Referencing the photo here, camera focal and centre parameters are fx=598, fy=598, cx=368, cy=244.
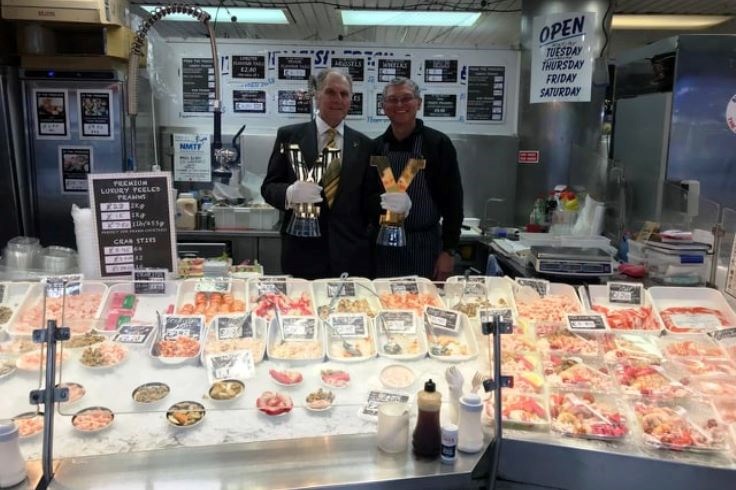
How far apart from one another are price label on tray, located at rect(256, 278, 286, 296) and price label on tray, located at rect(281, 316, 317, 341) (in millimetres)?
228

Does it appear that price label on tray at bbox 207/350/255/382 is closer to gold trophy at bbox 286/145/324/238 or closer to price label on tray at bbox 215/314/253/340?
price label on tray at bbox 215/314/253/340

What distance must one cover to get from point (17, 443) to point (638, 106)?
474cm

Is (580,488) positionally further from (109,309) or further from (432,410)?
(109,309)

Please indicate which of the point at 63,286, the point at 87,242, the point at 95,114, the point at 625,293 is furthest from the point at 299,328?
the point at 95,114

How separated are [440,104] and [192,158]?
238 cm

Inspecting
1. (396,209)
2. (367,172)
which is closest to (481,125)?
(367,172)

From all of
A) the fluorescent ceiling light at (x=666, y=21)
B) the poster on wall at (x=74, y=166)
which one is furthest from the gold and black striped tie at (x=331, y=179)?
the fluorescent ceiling light at (x=666, y=21)

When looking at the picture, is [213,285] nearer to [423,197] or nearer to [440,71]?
[423,197]

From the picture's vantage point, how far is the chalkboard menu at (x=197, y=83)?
5.52 meters

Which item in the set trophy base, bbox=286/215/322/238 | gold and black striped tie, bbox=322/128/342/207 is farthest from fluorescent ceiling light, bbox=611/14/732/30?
trophy base, bbox=286/215/322/238

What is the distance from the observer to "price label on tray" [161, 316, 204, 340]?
7.04ft

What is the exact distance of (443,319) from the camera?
2.26 m

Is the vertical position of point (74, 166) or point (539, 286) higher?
point (74, 166)

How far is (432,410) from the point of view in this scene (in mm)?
1611
